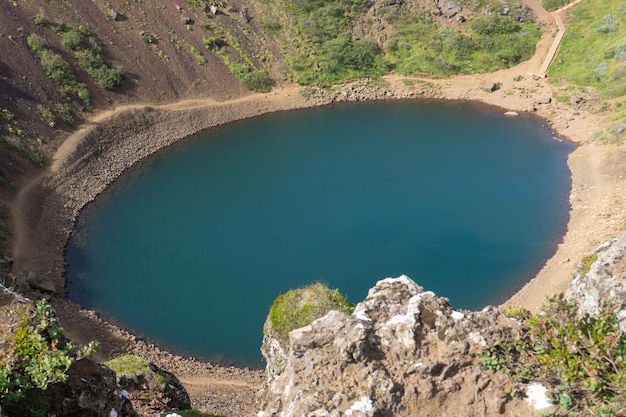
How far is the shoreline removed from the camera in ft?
108

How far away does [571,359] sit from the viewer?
962 centimetres

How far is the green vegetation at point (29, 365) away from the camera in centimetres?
1066

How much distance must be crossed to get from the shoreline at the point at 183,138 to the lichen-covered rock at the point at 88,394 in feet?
37.1

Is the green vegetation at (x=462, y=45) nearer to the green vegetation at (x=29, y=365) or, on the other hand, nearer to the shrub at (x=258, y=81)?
the shrub at (x=258, y=81)

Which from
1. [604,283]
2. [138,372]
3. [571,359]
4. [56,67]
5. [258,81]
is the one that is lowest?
[138,372]

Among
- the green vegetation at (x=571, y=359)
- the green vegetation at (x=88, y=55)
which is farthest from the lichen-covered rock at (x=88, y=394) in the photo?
the green vegetation at (x=88, y=55)

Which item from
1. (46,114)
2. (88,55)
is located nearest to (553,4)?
(88,55)

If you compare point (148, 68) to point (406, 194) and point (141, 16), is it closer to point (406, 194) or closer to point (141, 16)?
point (141, 16)

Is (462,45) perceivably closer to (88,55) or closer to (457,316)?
(88,55)

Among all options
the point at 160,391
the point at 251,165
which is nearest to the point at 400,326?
the point at 160,391

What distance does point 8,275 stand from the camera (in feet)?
114

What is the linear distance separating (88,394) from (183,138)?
2113 inches

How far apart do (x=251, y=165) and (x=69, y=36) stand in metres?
29.4

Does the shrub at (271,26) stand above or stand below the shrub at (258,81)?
above
